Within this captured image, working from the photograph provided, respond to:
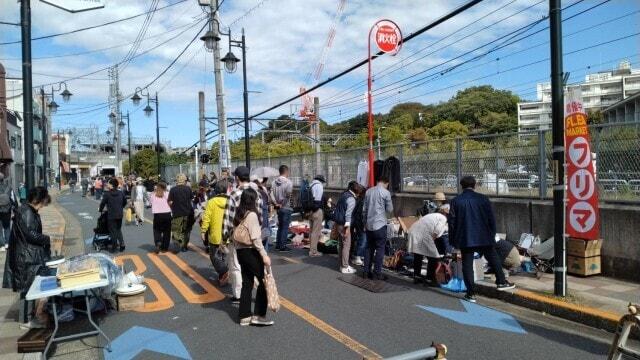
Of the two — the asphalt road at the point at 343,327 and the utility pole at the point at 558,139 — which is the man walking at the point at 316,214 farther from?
the utility pole at the point at 558,139

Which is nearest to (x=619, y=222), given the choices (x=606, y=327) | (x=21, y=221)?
(x=606, y=327)

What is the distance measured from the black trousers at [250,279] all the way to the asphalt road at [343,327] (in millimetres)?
234

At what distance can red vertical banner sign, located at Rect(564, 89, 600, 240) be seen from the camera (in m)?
6.77

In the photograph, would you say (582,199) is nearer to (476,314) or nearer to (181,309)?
(476,314)

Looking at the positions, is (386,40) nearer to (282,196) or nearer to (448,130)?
(282,196)

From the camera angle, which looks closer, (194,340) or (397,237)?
(194,340)

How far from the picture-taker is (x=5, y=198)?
489 inches

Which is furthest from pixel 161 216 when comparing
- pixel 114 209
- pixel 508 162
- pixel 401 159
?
pixel 508 162

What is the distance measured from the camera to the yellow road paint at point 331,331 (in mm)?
5245

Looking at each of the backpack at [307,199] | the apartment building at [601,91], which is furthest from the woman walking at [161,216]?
the apartment building at [601,91]

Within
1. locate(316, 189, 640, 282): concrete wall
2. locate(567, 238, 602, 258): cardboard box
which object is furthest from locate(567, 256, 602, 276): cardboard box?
locate(316, 189, 640, 282): concrete wall

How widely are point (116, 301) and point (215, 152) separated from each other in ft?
150

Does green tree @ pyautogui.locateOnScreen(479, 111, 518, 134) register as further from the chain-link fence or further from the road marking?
the road marking

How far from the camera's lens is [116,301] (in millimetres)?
7129
